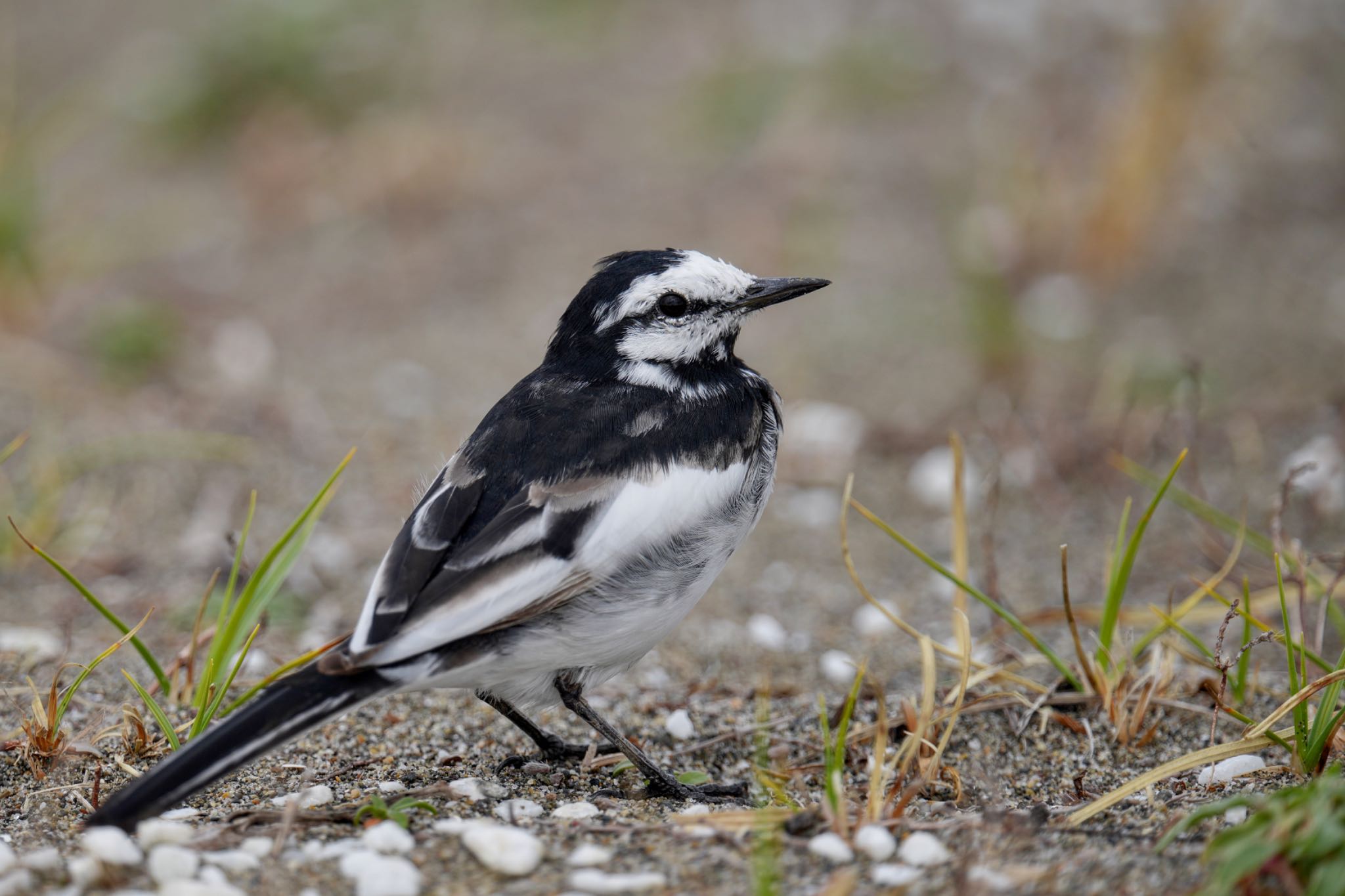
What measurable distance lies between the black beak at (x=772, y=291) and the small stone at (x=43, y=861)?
7.58 feet

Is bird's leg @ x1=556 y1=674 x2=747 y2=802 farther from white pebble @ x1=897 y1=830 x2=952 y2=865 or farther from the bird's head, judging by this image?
the bird's head

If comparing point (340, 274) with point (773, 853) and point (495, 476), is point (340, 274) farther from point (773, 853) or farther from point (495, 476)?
point (773, 853)

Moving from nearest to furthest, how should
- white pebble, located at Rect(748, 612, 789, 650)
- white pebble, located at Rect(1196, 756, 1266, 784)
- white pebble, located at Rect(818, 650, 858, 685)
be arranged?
white pebble, located at Rect(1196, 756, 1266, 784)
white pebble, located at Rect(818, 650, 858, 685)
white pebble, located at Rect(748, 612, 789, 650)

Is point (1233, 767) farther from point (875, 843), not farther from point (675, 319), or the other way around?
point (675, 319)

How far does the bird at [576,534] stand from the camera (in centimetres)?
291

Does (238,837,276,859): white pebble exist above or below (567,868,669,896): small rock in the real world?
above

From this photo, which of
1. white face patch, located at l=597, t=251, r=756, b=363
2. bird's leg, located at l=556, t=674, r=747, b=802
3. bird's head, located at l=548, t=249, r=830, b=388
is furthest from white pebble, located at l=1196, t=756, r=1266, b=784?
white face patch, located at l=597, t=251, r=756, b=363

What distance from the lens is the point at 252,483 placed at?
575 cm

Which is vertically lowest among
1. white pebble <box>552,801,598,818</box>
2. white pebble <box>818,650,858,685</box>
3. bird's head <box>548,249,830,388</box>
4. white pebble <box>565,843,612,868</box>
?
white pebble <box>818,650,858,685</box>

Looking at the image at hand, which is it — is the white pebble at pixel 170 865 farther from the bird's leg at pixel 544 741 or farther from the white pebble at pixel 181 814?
the bird's leg at pixel 544 741

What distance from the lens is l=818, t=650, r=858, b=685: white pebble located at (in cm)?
436

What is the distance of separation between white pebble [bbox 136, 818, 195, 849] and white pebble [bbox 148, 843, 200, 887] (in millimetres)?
90

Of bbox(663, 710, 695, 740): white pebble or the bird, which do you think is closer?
the bird

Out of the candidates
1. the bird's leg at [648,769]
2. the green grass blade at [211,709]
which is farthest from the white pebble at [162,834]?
the bird's leg at [648,769]
